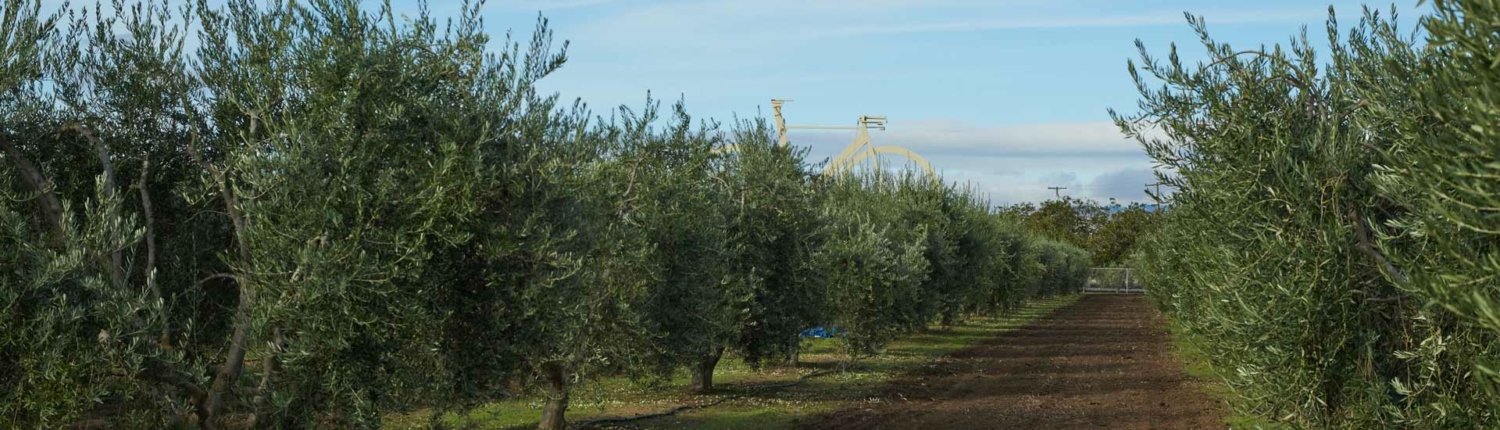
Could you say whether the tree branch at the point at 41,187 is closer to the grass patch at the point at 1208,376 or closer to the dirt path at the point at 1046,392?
the grass patch at the point at 1208,376

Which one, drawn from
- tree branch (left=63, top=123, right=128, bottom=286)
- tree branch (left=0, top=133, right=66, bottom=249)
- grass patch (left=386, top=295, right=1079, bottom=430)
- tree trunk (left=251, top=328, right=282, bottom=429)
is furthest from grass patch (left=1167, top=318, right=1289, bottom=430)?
tree branch (left=0, top=133, right=66, bottom=249)

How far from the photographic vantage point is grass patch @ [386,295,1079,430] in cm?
1973

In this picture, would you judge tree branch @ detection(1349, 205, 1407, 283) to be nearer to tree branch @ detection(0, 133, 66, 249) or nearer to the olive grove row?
the olive grove row

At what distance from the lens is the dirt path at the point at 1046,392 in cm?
2109

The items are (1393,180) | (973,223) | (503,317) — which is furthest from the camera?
(973,223)

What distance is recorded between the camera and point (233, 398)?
10523 mm

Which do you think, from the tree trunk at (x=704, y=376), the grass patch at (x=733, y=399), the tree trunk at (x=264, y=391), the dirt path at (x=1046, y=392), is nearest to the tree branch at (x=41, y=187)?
the tree trunk at (x=264, y=391)

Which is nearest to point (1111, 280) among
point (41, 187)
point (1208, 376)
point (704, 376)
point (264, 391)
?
point (1208, 376)

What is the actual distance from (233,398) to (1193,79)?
9.50 meters

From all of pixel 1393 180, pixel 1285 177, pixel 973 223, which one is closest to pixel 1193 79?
pixel 1285 177

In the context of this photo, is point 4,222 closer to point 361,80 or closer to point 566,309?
point 361,80

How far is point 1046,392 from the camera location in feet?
86.7

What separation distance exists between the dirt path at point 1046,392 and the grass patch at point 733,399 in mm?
809

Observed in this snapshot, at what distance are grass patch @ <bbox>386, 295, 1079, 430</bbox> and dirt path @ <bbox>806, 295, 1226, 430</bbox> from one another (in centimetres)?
81
